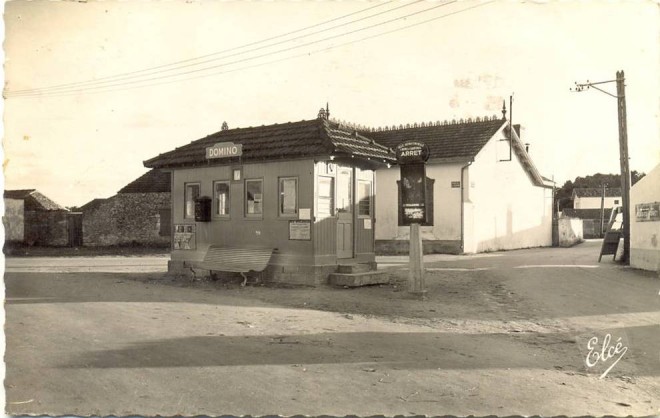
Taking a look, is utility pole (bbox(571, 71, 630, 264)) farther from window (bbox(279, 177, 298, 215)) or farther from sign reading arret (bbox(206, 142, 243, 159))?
sign reading arret (bbox(206, 142, 243, 159))

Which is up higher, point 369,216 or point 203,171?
point 203,171

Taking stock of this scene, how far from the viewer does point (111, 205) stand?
34.9 m

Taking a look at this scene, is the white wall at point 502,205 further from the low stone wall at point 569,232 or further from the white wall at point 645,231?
the white wall at point 645,231

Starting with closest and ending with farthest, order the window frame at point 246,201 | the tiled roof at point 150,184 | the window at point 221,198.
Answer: the window frame at point 246,201
the window at point 221,198
the tiled roof at point 150,184

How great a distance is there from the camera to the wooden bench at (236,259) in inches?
553

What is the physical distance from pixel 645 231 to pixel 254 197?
11488 mm

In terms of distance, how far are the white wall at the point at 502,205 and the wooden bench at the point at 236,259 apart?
42.4 ft

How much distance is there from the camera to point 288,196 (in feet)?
46.6

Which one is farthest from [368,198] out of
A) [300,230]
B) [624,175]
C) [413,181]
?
[624,175]

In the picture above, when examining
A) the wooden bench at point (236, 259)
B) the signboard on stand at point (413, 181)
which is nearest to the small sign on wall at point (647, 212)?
the signboard on stand at point (413, 181)

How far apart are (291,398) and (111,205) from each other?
32.4 metres

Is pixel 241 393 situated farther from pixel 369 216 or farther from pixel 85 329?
pixel 369 216

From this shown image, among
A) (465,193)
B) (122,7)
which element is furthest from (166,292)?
(465,193)

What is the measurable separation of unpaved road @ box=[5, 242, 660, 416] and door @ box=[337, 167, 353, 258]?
5.83ft
